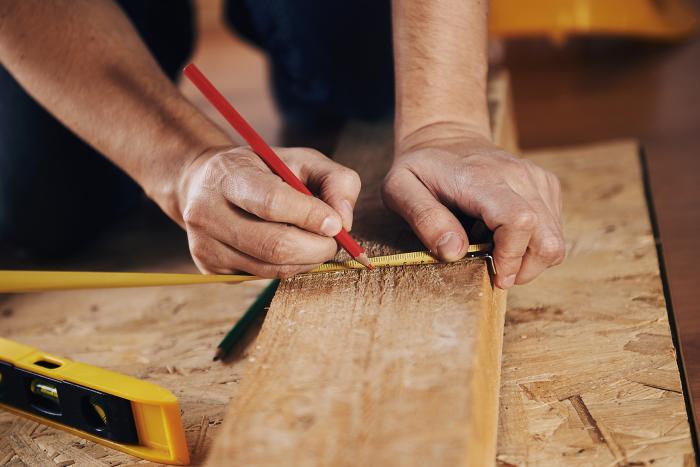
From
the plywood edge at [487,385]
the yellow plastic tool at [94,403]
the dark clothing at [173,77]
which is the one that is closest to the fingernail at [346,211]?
the plywood edge at [487,385]

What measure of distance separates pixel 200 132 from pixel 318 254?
0.36 meters

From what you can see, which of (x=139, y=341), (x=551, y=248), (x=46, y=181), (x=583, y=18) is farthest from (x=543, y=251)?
(x=583, y=18)

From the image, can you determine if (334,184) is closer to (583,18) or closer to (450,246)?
(450,246)

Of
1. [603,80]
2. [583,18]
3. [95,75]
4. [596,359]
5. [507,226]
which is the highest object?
[95,75]

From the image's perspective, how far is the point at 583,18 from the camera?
2586mm

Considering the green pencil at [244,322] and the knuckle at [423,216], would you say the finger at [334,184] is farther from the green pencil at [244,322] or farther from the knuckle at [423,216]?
the green pencil at [244,322]

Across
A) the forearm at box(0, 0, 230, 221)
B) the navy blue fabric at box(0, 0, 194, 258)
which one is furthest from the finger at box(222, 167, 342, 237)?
the navy blue fabric at box(0, 0, 194, 258)

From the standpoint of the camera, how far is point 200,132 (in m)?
1.27

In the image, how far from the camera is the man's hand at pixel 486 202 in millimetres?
1035

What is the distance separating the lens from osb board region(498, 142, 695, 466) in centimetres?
97

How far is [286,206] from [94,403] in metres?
0.37

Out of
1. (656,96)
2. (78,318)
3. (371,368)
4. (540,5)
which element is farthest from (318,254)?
(540,5)

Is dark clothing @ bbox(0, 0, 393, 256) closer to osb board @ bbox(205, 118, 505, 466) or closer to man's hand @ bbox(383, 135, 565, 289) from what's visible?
man's hand @ bbox(383, 135, 565, 289)

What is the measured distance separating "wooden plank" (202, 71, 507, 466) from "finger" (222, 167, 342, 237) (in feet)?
→ 0.37
